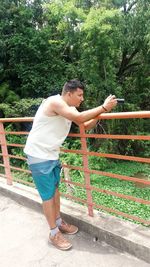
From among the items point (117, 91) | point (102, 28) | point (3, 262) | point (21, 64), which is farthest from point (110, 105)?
point (21, 64)

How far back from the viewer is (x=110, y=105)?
2.63m

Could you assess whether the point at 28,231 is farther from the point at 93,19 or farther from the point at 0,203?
the point at 93,19

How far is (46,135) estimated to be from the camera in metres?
2.95

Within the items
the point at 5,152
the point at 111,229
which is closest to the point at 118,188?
the point at 5,152

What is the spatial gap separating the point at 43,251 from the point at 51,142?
101 cm

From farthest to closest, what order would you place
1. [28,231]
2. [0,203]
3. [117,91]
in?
[117,91], [0,203], [28,231]

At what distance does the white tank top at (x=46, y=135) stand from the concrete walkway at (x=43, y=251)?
86 cm

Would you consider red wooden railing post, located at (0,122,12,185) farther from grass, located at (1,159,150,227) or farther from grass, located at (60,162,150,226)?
grass, located at (60,162,150,226)

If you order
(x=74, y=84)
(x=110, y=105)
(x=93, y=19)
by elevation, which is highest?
(x=93, y=19)

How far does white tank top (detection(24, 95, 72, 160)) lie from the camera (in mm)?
2925

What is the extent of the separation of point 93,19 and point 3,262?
755cm

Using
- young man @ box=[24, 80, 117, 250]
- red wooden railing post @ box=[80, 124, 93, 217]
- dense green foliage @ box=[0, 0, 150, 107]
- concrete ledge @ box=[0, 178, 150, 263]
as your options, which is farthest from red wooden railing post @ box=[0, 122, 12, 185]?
dense green foliage @ box=[0, 0, 150, 107]

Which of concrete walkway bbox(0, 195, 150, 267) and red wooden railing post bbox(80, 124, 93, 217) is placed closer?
concrete walkway bbox(0, 195, 150, 267)

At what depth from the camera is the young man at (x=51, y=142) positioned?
2834mm
